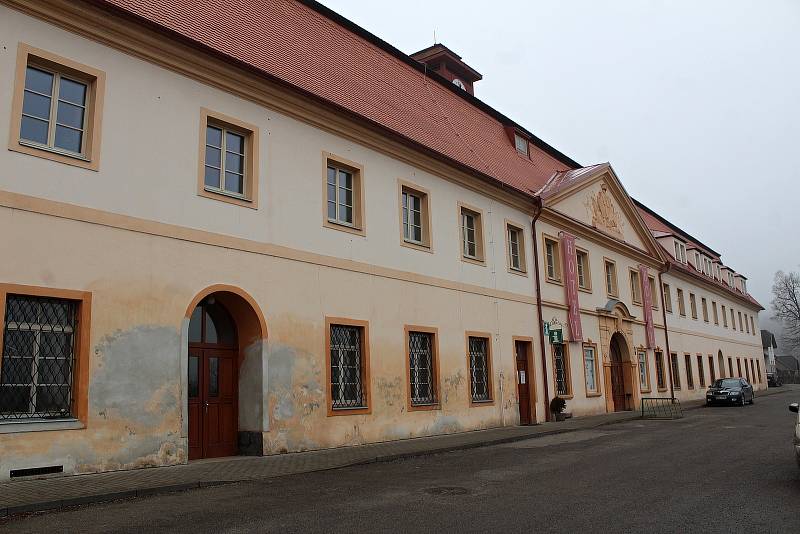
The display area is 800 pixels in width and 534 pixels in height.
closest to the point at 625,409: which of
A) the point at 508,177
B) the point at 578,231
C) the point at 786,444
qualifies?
the point at 578,231

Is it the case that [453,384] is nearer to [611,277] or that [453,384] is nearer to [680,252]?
[611,277]

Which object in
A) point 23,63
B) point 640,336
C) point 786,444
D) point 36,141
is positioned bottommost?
point 786,444

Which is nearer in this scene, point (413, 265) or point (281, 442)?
point (281, 442)

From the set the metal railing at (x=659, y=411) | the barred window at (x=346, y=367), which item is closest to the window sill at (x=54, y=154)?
the barred window at (x=346, y=367)

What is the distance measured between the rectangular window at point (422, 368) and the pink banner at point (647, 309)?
17.0 meters

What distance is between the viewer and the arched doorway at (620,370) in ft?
90.8

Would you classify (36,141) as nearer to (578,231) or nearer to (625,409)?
(578,231)

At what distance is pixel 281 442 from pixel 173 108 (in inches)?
254

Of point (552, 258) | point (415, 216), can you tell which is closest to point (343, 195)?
point (415, 216)

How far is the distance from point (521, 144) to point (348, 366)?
45.6 ft

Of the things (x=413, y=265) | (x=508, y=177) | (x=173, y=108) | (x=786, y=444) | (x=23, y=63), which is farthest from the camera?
(x=508, y=177)

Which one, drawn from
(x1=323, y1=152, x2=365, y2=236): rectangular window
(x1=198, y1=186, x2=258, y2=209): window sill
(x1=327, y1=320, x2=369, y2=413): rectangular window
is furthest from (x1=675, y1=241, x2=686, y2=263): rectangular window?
(x1=198, y1=186, x2=258, y2=209): window sill

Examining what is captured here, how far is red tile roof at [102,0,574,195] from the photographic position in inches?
523

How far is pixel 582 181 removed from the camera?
25766 mm
